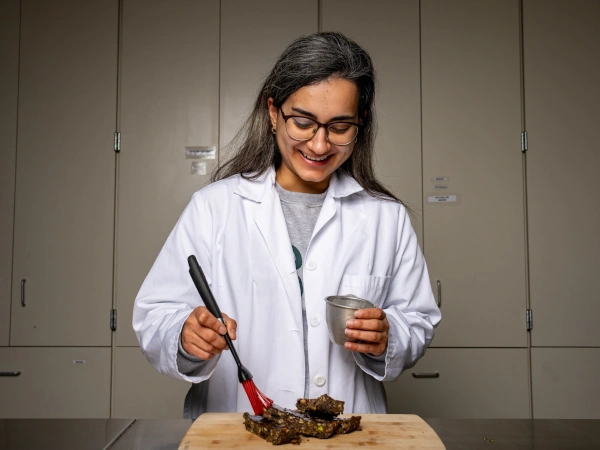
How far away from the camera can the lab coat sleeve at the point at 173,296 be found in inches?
48.9

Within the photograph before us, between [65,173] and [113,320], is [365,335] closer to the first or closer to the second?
[113,320]

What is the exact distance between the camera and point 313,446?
1.02 meters

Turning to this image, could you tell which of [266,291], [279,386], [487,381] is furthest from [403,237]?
[487,381]

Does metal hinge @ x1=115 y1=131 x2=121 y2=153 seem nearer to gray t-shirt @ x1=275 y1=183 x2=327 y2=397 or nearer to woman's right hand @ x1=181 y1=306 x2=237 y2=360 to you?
gray t-shirt @ x1=275 y1=183 x2=327 y2=397

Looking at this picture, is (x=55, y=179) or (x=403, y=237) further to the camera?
(x=55, y=179)

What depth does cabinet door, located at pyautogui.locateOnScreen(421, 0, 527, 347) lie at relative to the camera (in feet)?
9.49

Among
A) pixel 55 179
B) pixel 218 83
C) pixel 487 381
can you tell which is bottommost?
pixel 487 381

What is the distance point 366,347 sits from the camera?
4.05ft

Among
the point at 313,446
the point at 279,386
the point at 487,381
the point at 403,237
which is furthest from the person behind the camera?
the point at 487,381

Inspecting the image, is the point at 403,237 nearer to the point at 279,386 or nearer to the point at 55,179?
the point at 279,386

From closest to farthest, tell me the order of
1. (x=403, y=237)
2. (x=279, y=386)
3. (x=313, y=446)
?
(x=313, y=446) < (x=279, y=386) < (x=403, y=237)

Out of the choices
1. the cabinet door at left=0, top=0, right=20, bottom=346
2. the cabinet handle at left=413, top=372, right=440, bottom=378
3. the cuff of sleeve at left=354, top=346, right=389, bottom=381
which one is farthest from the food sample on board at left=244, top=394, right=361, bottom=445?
the cabinet door at left=0, top=0, right=20, bottom=346

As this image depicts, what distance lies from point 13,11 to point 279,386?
2.61 m

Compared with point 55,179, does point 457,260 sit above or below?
below
